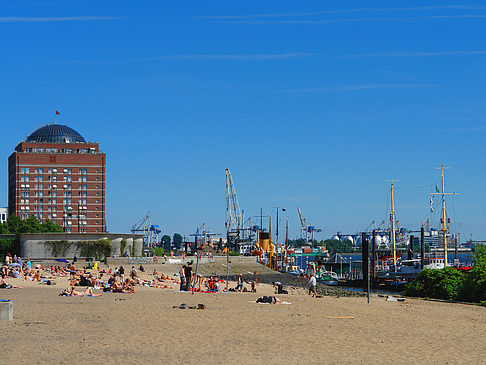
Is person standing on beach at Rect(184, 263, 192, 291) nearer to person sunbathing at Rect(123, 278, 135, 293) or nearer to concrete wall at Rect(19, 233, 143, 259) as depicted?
person sunbathing at Rect(123, 278, 135, 293)

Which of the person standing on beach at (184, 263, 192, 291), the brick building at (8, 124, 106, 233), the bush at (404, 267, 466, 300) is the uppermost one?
the brick building at (8, 124, 106, 233)

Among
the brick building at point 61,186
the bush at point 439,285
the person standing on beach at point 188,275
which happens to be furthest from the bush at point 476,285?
the brick building at point 61,186

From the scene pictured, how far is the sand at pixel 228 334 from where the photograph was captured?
18.4 m

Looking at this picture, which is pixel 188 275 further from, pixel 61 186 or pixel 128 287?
pixel 61 186

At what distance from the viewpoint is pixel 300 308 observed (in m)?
33.3

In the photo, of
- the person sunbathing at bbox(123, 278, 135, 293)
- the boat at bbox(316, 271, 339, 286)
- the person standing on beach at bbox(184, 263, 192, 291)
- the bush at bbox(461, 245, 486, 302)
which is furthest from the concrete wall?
the bush at bbox(461, 245, 486, 302)

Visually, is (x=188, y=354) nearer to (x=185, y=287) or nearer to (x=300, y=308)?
(x=300, y=308)

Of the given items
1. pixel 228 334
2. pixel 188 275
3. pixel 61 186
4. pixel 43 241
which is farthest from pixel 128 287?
pixel 61 186

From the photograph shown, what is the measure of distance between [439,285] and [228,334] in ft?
105

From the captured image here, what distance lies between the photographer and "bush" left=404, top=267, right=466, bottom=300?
49.0m

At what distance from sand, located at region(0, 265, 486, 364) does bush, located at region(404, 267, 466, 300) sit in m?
15.5

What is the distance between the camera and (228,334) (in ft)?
73.5

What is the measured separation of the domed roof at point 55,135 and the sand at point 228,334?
15657cm

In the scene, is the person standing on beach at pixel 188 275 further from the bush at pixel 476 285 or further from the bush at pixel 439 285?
the bush at pixel 439 285
